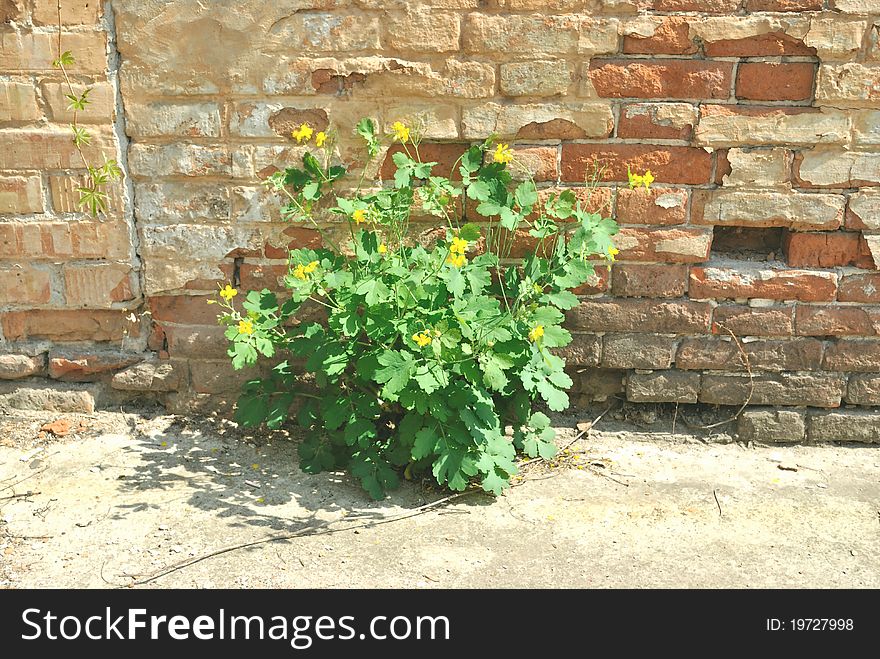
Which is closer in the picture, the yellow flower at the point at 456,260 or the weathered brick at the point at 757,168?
the yellow flower at the point at 456,260

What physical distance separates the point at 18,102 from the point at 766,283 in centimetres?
252

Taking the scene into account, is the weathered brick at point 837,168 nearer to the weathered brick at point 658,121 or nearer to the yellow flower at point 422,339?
the weathered brick at point 658,121

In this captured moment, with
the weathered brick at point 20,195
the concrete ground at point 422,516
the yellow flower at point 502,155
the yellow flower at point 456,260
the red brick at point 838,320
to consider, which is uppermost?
the yellow flower at point 502,155

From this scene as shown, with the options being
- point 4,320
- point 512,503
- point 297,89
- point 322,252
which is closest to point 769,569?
point 512,503

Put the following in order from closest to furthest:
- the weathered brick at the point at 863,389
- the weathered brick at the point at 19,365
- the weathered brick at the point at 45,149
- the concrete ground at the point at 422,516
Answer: the concrete ground at the point at 422,516
the weathered brick at the point at 45,149
the weathered brick at the point at 863,389
the weathered brick at the point at 19,365

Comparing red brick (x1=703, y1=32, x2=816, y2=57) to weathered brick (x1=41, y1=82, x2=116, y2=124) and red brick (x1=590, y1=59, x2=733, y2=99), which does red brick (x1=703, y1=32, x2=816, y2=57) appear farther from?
weathered brick (x1=41, y1=82, x2=116, y2=124)

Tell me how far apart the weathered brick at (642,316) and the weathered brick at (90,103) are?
1.65 metres

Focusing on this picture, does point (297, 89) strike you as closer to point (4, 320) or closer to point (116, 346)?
point (116, 346)

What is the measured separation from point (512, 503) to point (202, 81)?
5.42ft

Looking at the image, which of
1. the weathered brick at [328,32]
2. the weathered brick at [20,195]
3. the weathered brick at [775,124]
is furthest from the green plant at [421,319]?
the weathered brick at [20,195]

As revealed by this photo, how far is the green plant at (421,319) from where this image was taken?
8.25 feet

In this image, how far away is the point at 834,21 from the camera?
2643 mm

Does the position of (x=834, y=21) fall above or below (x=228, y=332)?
above

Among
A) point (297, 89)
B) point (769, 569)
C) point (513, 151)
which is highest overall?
point (297, 89)
